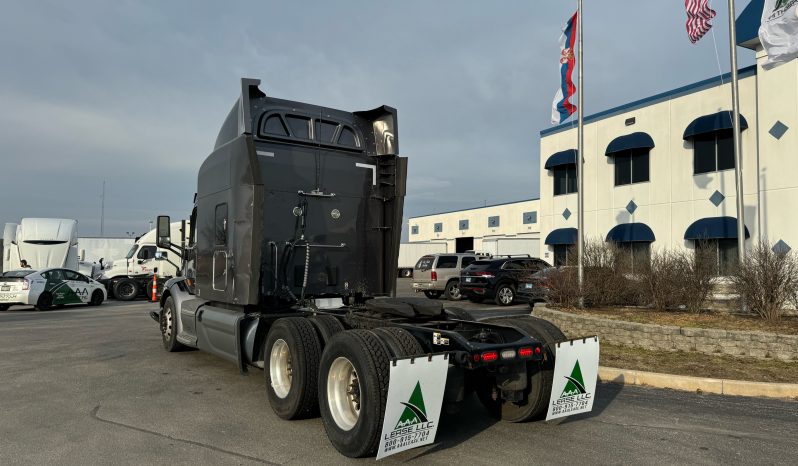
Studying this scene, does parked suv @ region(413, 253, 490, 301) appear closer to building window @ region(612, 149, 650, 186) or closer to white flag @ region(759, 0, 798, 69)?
building window @ region(612, 149, 650, 186)

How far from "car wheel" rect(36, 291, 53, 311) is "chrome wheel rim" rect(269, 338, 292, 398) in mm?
16179

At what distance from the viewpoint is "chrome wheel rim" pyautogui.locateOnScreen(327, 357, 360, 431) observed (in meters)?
4.76

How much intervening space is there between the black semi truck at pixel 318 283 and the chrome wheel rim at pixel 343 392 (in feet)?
0.04

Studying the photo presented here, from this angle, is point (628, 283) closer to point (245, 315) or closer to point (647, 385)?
point (647, 385)

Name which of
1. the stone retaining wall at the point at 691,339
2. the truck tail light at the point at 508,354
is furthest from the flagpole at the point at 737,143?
the truck tail light at the point at 508,354

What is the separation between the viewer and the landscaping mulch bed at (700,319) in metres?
9.30

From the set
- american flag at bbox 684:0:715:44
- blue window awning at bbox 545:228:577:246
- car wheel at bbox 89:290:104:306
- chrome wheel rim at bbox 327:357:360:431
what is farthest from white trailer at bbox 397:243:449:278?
chrome wheel rim at bbox 327:357:360:431

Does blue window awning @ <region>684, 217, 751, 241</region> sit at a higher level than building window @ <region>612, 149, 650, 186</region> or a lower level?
lower

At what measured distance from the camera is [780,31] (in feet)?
39.5

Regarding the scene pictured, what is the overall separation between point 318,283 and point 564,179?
18.2 metres

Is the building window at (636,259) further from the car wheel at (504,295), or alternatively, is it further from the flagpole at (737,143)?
the car wheel at (504,295)

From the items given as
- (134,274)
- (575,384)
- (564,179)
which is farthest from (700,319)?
(134,274)

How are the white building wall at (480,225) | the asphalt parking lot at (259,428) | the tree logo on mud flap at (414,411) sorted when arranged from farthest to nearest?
the white building wall at (480,225) → the asphalt parking lot at (259,428) → the tree logo on mud flap at (414,411)

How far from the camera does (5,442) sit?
4.92 metres
